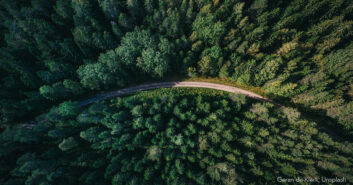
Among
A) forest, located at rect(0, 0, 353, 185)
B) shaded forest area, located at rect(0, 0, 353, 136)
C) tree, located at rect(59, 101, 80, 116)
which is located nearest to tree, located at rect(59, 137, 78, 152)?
forest, located at rect(0, 0, 353, 185)

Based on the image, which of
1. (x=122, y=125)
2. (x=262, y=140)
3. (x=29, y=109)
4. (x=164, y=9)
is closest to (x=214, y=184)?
(x=262, y=140)

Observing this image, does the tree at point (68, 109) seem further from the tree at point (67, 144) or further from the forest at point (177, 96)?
the tree at point (67, 144)

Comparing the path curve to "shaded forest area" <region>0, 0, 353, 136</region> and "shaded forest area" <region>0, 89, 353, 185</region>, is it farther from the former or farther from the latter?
"shaded forest area" <region>0, 89, 353, 185</region>

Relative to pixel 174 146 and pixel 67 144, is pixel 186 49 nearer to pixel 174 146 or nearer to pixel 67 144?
pixel 174 146

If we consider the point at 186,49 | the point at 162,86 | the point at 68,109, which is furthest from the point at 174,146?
the point at 68,109

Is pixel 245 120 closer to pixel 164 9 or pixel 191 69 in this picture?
pixel 191 69

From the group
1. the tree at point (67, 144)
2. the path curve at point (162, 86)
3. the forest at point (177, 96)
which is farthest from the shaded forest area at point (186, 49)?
the tree at point (67, 144)
